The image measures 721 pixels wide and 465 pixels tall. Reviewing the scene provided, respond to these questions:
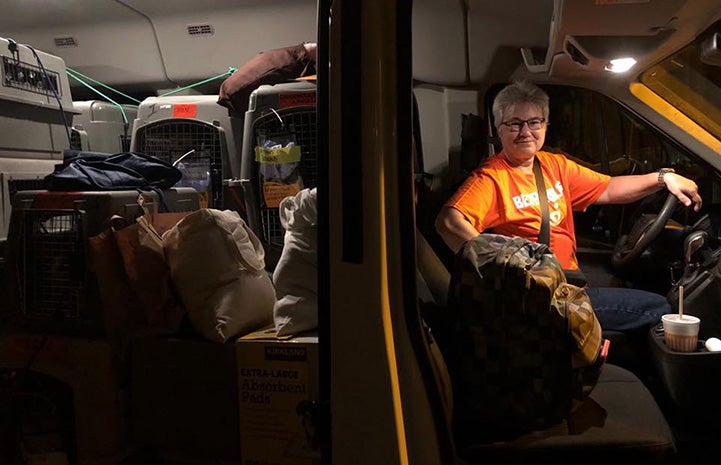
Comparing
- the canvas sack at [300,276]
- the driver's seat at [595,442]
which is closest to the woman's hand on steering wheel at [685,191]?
the driver's seat at [595,442]

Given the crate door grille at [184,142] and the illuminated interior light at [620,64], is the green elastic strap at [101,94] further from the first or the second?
the illuminated interior light at [620,64]

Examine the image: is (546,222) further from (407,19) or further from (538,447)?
(407,19)

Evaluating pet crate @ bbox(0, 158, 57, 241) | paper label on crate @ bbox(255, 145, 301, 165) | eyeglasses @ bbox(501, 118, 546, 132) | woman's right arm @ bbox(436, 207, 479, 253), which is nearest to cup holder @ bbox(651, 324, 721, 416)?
woman's right arm @ bbox(436, 207, 479, 253)

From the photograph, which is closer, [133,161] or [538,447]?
[538,447]

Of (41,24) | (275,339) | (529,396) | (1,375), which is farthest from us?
(41,24)

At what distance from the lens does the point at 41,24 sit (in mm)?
3684

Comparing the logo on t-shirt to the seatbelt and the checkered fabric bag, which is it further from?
the checkered fabric bag

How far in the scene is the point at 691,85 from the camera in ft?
8.45

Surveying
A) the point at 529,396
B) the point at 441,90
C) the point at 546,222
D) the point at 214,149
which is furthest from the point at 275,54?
the point at 529,396

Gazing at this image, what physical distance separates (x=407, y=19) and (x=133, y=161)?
152cm

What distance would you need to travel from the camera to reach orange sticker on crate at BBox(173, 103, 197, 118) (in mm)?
3328

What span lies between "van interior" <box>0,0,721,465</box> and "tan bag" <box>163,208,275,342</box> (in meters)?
0.12

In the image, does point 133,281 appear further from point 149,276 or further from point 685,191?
point 685,191

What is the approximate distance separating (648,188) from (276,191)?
178 cm
